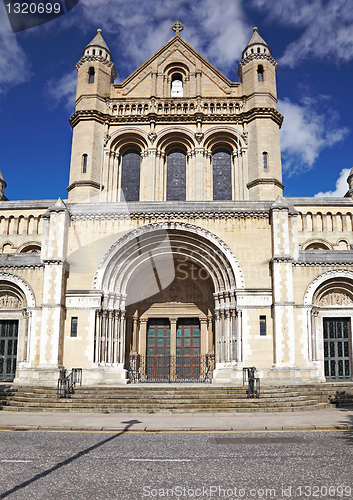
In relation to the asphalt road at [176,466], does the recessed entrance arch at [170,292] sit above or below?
above

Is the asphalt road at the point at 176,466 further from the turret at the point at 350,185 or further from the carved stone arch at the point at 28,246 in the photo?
the turret at the point at 350,185

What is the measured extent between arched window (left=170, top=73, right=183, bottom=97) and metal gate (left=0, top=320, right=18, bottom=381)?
1920 centimetres

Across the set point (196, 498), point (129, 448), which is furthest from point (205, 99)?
point (196, 498)

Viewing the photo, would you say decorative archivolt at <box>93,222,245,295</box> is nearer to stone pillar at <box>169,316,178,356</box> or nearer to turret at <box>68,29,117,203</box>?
stone pillar at <box>169,316,178,356</box>

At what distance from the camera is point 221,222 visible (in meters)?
22.7

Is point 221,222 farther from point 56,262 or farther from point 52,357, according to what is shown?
point 52,357

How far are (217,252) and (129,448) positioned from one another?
13.4m

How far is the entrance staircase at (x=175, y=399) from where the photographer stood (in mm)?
16625

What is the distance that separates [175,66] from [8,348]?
72.7 ft

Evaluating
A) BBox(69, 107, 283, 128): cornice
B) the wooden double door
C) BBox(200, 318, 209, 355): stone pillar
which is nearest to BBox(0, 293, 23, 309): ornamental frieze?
the wooden double door

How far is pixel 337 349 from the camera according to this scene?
2181 centimetres

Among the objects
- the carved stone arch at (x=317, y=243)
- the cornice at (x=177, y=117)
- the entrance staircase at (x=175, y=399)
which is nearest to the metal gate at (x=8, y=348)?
the entrance staircase at (x=175, y=399)

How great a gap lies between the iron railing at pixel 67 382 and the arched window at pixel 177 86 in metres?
20.6

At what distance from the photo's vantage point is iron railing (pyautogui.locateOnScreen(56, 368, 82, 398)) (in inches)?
710
